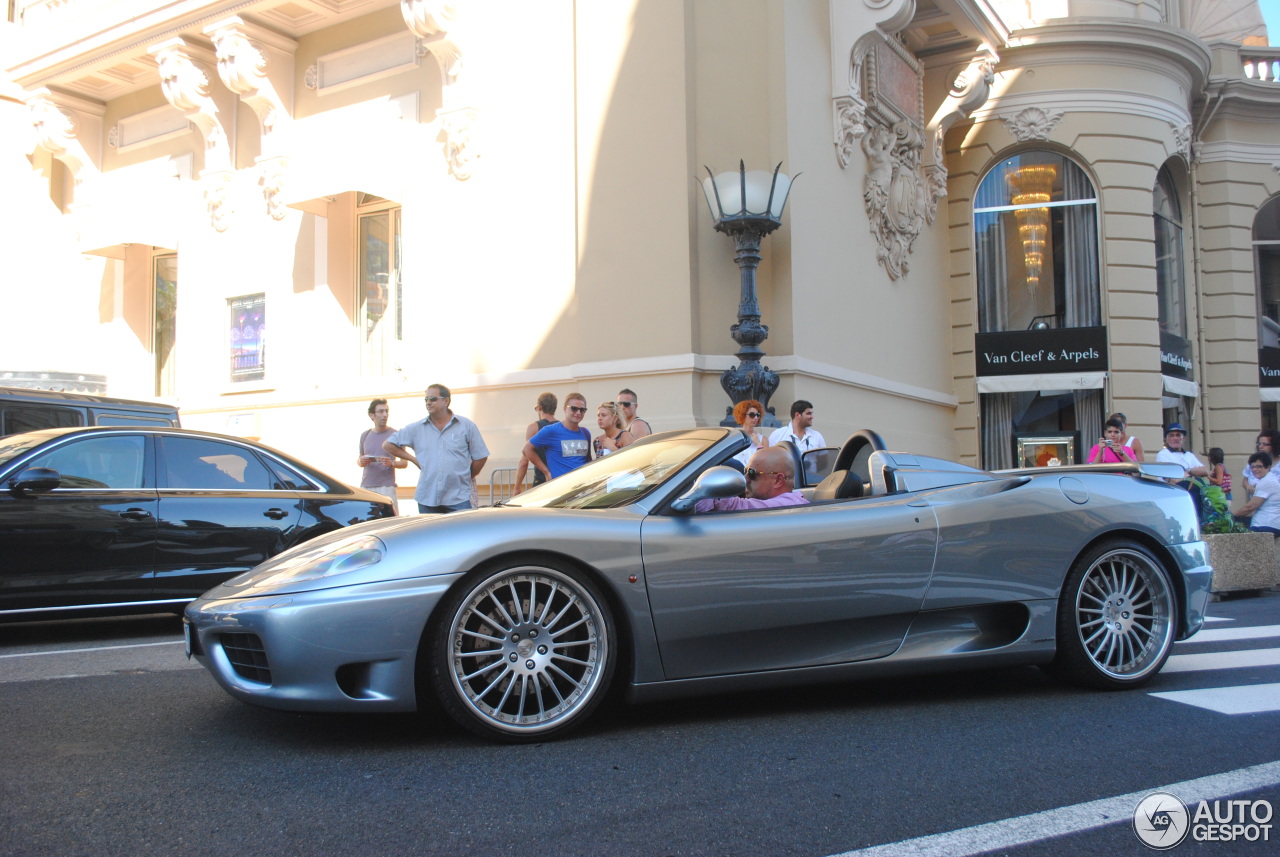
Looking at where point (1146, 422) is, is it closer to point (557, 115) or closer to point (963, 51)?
point (963, 51)

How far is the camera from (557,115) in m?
11.9

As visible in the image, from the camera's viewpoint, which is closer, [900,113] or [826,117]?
[826,117]

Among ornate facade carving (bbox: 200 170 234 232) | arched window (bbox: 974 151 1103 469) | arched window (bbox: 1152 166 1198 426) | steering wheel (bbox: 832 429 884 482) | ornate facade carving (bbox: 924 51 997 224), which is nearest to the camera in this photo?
steering wheel (bbox: 832 429 884 482)

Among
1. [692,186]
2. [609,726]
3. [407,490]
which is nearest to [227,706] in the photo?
[609,726]

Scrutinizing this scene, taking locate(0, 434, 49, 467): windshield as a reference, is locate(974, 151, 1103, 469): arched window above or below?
above

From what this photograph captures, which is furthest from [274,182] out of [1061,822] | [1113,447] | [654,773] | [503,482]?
[1061,822]

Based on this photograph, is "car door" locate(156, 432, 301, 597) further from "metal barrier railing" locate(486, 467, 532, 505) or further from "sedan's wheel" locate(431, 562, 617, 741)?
"metal barrier railing" locate(486, 467, 532, 505)

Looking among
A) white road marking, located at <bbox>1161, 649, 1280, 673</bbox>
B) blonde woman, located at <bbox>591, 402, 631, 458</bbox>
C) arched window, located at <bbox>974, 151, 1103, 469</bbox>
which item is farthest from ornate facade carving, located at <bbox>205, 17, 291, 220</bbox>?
white road marking, located at <bbox>1161, 649, 1280, 673</bbox>

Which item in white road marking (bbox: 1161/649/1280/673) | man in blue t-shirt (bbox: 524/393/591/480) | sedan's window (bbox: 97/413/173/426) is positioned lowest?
white road marking (bbox: 1161/649/1280/673)

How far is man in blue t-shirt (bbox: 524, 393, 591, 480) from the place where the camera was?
884 cm

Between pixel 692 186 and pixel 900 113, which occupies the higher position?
pixel 900 113

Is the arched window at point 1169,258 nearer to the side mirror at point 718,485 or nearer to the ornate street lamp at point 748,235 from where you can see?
the ornate street lamp at point 748,235

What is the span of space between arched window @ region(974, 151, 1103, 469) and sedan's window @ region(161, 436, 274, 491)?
12470mm

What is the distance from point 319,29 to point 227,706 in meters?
11.9
